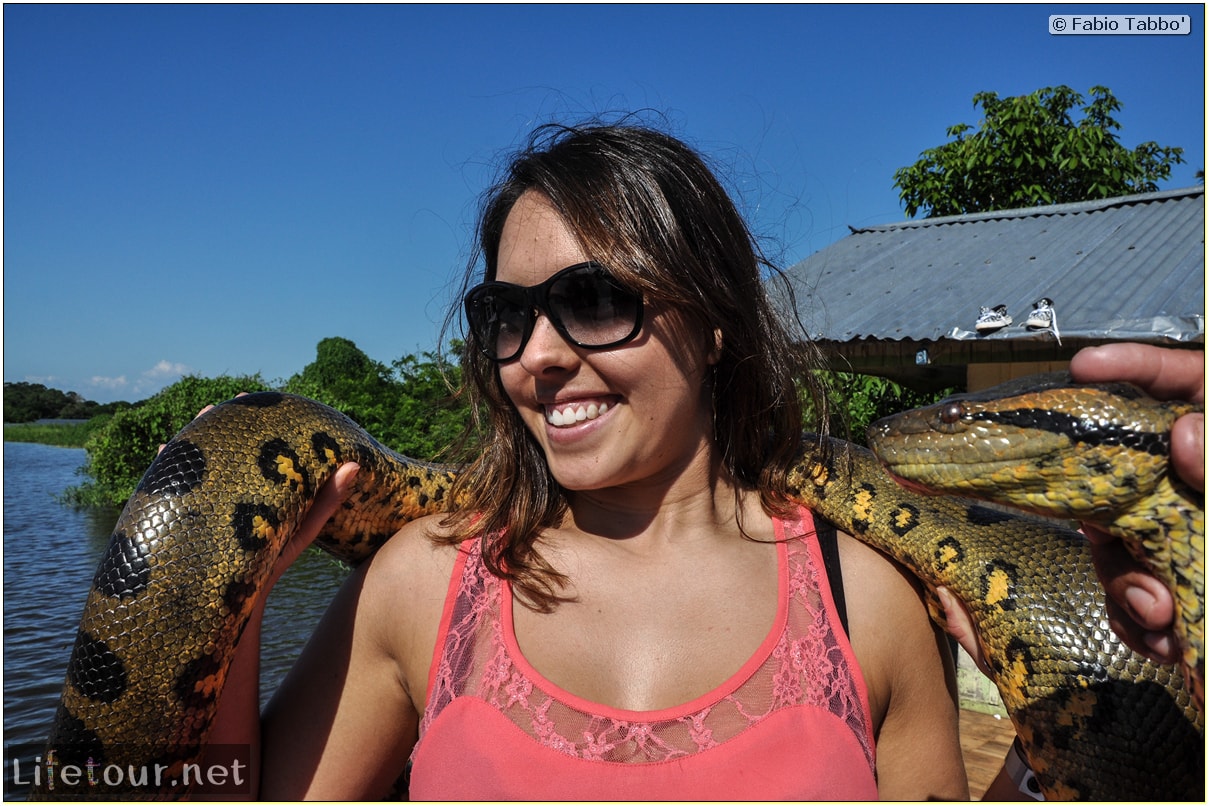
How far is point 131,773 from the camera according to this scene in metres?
2.23

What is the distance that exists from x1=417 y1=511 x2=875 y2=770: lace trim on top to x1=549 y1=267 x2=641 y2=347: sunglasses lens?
29.0 inches

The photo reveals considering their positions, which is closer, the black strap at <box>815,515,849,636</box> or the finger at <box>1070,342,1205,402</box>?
the finger at <box>1070,342,1205,402</box>

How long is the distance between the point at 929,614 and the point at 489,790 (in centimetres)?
139

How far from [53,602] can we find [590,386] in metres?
10.8

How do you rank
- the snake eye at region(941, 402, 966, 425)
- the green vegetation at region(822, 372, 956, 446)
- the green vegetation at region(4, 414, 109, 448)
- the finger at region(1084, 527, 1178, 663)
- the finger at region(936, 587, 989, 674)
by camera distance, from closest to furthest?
the finger at region(1084, 527, 1178, 663) → the snake eye at region(941, 402, 966, 425) → the finger at region(936, 587, 989, 674) → the green vegetation at region(822, 372, 956, 446) → the green vegetation at region(4, 414, 109, 448)

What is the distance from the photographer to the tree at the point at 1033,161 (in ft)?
43.2

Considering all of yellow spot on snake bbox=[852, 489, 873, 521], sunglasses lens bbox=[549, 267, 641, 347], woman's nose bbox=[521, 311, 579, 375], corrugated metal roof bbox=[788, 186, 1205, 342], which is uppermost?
corrugated metal roof bbox=[788, 186, 1205, 342]

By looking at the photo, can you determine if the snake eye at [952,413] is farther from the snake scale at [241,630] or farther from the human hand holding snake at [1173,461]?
the snake scale at [241,630]

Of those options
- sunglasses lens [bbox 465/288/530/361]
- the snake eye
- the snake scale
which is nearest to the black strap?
the snake scale

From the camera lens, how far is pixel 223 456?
2451mm

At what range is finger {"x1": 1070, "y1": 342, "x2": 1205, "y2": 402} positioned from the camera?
149cm

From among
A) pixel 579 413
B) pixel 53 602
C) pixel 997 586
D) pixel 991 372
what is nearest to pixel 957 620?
pixel 997 586

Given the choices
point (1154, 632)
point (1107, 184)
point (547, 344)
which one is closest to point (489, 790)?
point (547, 344)

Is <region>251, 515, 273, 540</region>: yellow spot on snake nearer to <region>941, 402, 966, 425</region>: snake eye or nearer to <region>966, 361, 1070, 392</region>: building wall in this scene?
<region>941, 402, 966, 425</region>: snake eye
